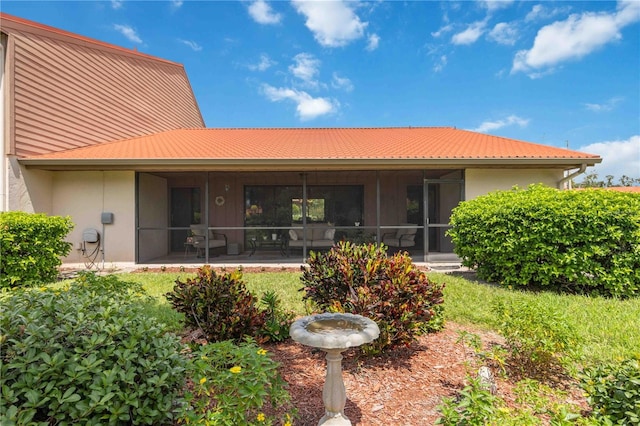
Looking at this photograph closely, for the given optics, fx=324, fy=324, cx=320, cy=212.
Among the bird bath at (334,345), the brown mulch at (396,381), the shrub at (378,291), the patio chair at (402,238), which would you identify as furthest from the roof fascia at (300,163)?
the bird bath at (334,345)

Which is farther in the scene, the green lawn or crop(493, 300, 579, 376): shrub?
the green lawn

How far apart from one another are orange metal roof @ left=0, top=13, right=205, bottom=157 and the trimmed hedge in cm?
1100

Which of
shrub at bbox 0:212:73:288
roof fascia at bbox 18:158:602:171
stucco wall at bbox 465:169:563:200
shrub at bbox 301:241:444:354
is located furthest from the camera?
stucco wall at bbox 465:169:563:200

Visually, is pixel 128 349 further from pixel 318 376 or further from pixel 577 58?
pixel 577 58

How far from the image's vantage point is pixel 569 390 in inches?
106

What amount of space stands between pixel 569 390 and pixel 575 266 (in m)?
3.79

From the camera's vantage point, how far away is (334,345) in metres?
1.97

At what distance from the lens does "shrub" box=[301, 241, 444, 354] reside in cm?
306

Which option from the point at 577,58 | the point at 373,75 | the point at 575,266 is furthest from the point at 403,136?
the point at 575,266

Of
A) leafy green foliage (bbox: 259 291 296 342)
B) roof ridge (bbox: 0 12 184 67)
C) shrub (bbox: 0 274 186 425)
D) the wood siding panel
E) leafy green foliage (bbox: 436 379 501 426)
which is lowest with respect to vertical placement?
leafy green foliage (bbox: 259 291 296 342)

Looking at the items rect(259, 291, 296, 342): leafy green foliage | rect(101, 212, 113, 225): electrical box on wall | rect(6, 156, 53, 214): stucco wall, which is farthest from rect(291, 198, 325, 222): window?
rect(259, 291, 296, 342): leafy green foliage

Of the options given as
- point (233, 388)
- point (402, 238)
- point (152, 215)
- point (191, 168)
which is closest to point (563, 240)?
point (402, 238)

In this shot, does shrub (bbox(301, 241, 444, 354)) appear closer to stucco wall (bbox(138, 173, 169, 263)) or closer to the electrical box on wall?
the electrical box on wall

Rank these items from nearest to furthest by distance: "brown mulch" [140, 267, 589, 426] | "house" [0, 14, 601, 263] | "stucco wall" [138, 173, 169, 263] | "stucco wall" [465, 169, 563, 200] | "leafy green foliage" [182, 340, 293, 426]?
1. "leafy green foliage" [182, 340, 293, 426]
2. "brown mulch" [140, 267, 589, 426]
3. "house" [0, 14, 601, 263]
4. "stucco wall" [465, 169, 563, 200]
5. "stucco wall" [138, 173, 169, 263]
